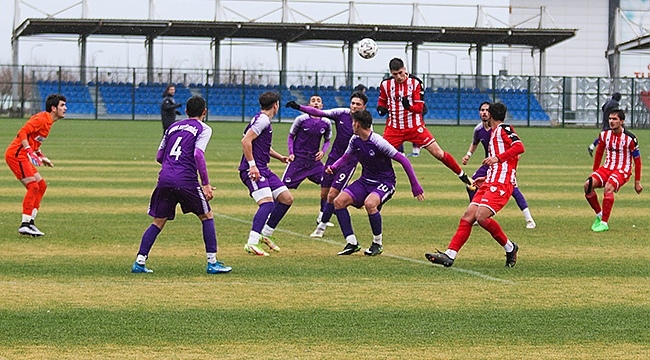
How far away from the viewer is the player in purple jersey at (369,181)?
40.6ft

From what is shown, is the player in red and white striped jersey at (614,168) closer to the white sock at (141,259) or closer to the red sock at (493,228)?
the red sock at (493,228)

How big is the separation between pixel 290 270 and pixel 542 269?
2.62 meters

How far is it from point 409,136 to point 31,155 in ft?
19.1

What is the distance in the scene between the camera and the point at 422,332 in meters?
8.33

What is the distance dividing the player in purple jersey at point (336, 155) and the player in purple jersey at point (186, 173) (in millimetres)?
2437

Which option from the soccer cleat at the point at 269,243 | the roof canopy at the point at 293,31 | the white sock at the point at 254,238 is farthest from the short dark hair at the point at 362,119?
the roof canopy at the point at 293,31

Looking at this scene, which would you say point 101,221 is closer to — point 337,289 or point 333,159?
point 333,159

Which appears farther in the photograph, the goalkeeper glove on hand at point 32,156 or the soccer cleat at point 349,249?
the goalkeeper glove on hand at point 32,156

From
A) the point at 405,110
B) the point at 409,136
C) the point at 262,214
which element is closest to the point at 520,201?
the point at 409,136

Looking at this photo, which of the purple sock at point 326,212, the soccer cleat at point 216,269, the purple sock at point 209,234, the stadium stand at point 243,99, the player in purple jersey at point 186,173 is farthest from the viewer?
the stadium stand at point 243,99

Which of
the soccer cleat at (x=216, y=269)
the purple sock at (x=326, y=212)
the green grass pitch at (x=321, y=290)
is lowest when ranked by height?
the green grass pitch at (x=321, y=290)

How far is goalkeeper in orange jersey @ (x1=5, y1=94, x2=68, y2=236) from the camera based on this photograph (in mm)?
13766

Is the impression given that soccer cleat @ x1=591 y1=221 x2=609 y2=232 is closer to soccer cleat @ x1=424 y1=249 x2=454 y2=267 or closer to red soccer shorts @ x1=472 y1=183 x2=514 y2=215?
red soccer shorts @ x1=472 y1=183 x2=514 y2=215

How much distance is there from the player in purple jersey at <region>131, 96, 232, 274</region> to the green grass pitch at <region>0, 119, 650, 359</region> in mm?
614
